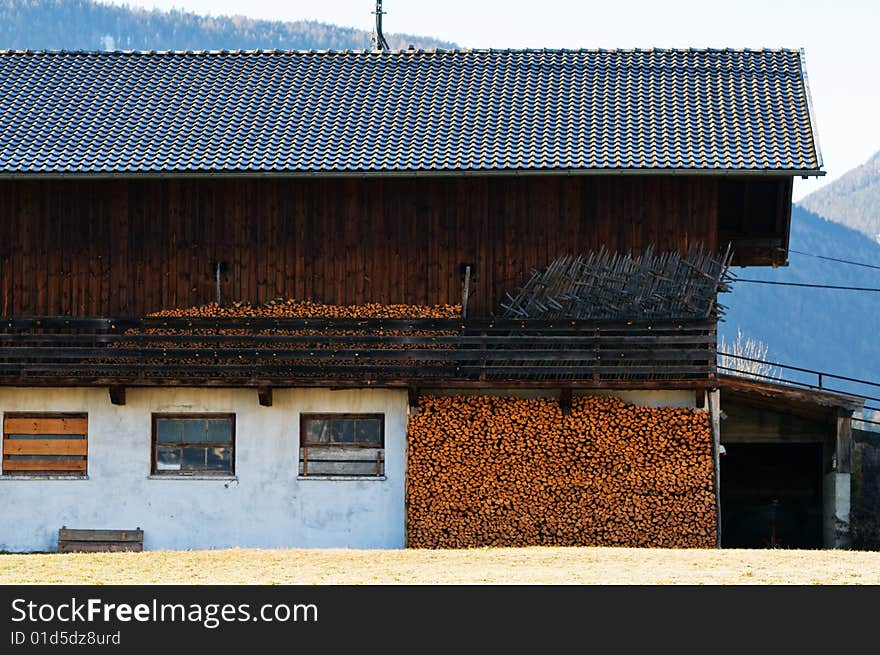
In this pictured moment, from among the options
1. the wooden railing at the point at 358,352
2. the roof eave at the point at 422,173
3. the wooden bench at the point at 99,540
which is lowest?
the wooden bench at the point at 99,540

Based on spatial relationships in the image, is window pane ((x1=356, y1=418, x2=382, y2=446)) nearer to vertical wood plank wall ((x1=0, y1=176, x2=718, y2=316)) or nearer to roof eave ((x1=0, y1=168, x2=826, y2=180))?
vertical wood plank wall ((x1=0, y1=176, x2=718, y2=316))

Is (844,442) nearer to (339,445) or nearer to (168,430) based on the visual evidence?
(339,445)

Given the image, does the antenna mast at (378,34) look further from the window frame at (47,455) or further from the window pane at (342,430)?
the window frame at (47,455)

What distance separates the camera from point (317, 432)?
92.9 feet

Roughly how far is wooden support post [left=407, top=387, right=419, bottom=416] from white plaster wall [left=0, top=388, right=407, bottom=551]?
0.75ft

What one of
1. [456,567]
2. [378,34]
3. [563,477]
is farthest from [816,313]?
[456,567]

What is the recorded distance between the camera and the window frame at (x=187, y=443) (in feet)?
92.9

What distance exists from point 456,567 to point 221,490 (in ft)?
22.0

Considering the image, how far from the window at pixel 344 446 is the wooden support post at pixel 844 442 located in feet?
33.0

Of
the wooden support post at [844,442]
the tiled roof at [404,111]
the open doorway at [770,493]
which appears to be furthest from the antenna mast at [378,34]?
the wooden support post at [844,442]

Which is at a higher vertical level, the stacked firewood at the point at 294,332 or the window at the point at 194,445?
the stacked firewood at the point at 294,332

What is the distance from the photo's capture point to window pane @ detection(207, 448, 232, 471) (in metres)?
28.4

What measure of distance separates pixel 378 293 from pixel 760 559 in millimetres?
8457

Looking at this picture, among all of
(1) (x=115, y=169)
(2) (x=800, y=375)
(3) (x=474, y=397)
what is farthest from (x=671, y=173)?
(2) (x=800, y=375)
